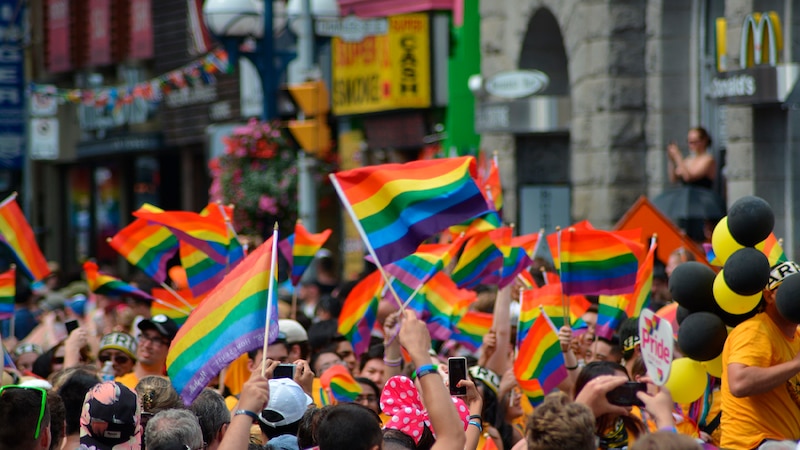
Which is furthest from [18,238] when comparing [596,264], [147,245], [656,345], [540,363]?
[656,345]

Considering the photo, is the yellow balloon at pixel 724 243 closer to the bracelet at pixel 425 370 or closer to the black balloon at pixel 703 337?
the black balloon at pixel 703 337

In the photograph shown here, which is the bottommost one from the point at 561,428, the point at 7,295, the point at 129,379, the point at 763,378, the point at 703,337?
the point at 129,379

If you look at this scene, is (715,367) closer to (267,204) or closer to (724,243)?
(724,243)

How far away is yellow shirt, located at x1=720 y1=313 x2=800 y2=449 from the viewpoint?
6793 millimetres

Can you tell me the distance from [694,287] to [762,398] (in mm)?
688

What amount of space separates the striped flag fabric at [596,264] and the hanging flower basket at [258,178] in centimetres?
1001

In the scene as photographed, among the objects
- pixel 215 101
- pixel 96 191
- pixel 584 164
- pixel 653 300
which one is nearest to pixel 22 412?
pixel 653 300

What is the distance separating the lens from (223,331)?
657 cm

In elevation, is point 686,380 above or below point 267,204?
above

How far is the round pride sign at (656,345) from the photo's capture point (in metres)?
5.36

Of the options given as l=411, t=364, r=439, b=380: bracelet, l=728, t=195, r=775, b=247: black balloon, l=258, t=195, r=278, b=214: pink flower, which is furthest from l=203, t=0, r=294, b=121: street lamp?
l=411, t=364, r=439, b=380: bracelet

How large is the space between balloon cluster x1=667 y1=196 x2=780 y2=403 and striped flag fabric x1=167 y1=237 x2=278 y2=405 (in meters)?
2.03

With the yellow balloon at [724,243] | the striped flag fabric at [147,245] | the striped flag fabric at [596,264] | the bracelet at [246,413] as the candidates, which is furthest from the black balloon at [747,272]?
the striped flag fabric at [147,245]

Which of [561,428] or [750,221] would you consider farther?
[750,221]
